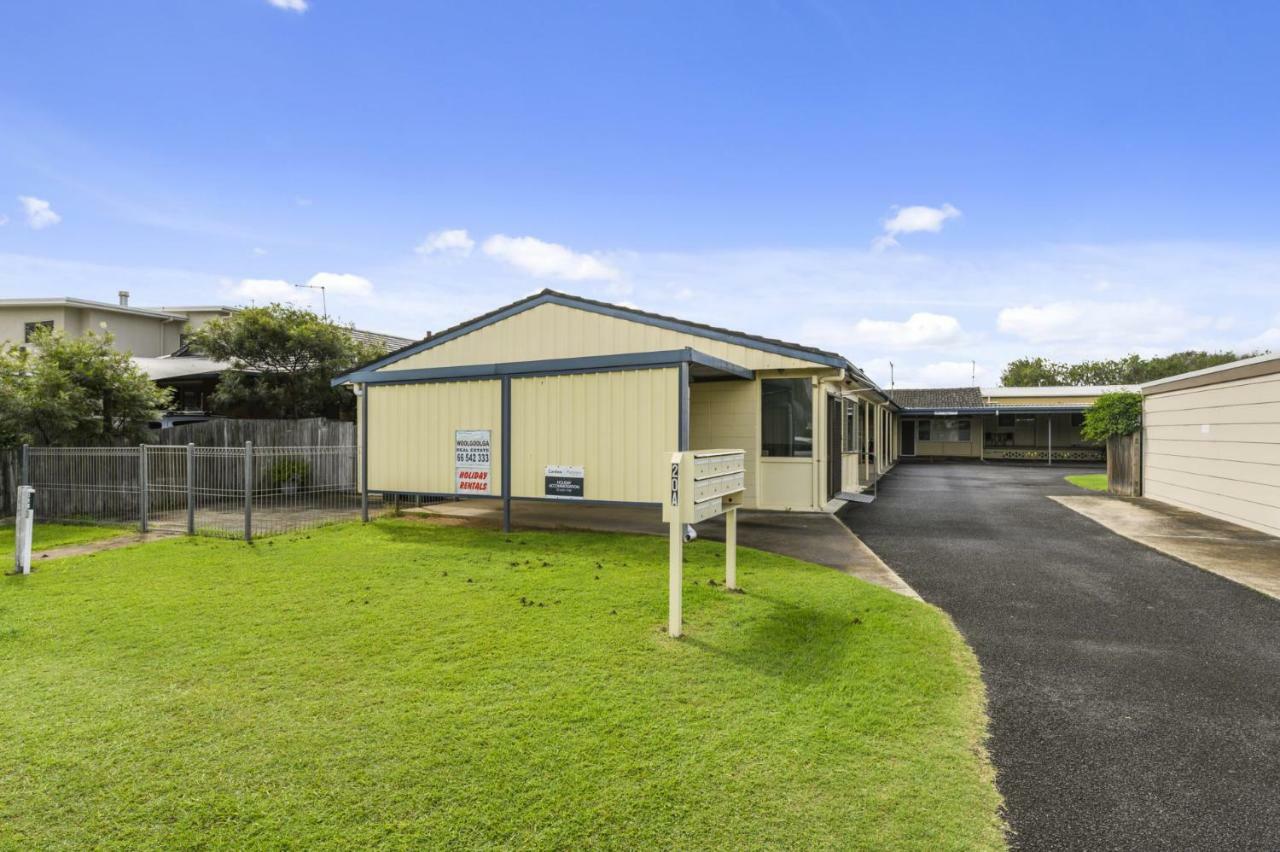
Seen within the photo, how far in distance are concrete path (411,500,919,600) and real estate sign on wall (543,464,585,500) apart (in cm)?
95

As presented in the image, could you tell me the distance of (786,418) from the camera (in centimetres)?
1232

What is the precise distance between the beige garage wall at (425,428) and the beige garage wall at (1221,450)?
12.0m

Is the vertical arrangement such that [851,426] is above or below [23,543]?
above

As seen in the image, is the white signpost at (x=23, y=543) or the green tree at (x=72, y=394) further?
the green tree at (x=72, y=394)

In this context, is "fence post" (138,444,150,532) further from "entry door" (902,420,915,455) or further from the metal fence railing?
"entry door" (902,420,915,455)

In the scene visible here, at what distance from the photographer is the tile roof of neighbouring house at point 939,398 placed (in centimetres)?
3450

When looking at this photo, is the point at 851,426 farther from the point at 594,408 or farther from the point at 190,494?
the point at 190,494

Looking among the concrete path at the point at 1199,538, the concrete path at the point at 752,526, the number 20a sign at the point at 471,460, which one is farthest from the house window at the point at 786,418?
the number 20a sign at the point at 471,460

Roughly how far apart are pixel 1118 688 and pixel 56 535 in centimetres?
1381

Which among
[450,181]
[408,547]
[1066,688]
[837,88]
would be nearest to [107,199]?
[450,181]

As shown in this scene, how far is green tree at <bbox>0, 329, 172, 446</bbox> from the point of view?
39.5 feet

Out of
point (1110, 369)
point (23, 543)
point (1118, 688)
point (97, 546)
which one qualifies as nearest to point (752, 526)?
point (1118, 688)

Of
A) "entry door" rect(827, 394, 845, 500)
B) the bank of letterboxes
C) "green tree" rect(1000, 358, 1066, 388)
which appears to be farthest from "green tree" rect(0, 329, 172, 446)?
"green tree" rect(1000, 358, 1066, 388)

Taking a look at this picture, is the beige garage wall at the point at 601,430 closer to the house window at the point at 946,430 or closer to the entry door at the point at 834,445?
the entry door at the point at 834,445
